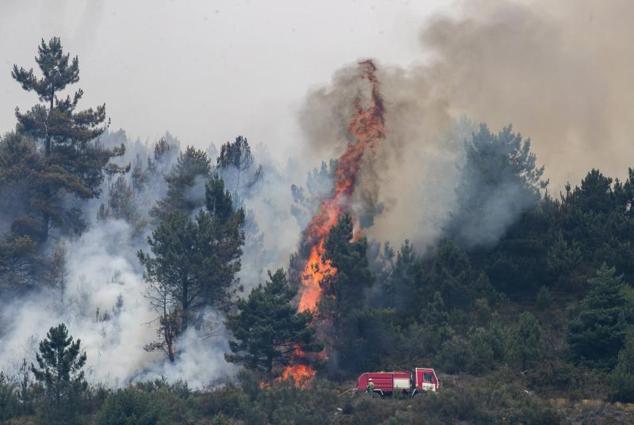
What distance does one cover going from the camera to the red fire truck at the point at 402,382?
5600 cm

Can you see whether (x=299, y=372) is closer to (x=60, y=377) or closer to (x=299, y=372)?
(x=299, y=372)

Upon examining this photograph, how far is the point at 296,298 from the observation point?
71750mm

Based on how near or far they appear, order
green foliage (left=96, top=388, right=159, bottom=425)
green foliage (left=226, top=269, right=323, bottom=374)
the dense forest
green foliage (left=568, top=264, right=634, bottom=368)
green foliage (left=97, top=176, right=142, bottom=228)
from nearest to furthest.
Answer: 1. green foliage (left=96, top=388, right=159, bottom=425)
2. the dense forest
3. green foliage (left=568, top=264, right=634, bottom=368)
4. green foliage (left=226, top=269, right=323, bottom=374)
5. green foliage (left=97, top=176, right=142, bottom=228)

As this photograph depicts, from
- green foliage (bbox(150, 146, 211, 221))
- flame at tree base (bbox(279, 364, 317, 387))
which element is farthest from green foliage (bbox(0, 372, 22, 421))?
green foliage (bbox(150, 146, 211, 221))

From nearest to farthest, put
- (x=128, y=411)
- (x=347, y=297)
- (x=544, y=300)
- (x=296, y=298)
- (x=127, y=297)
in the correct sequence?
(x=128, y=411)
(x=347, y=297)
(x=544, y=300)
(x=296, y=298)
(x=127, y=297)

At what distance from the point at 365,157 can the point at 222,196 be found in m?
12.0

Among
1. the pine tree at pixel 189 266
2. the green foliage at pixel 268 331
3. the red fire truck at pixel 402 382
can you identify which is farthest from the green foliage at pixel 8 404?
the red fire truck at pixel 402 382

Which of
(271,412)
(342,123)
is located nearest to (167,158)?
(342,123)

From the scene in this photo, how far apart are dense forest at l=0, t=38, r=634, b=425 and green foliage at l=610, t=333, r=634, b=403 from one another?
0.11 meters

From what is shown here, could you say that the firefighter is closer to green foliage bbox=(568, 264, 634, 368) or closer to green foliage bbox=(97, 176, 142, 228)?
green foliage bbox=(568, 264, 634, 368)

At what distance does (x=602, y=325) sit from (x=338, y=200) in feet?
80.2

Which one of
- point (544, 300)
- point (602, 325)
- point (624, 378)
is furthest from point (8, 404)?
point (544, 300)

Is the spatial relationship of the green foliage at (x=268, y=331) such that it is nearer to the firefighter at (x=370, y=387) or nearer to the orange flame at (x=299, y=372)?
the orange flame at (x=299, y=372)

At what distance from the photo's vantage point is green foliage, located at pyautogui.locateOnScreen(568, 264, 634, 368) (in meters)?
58.1
